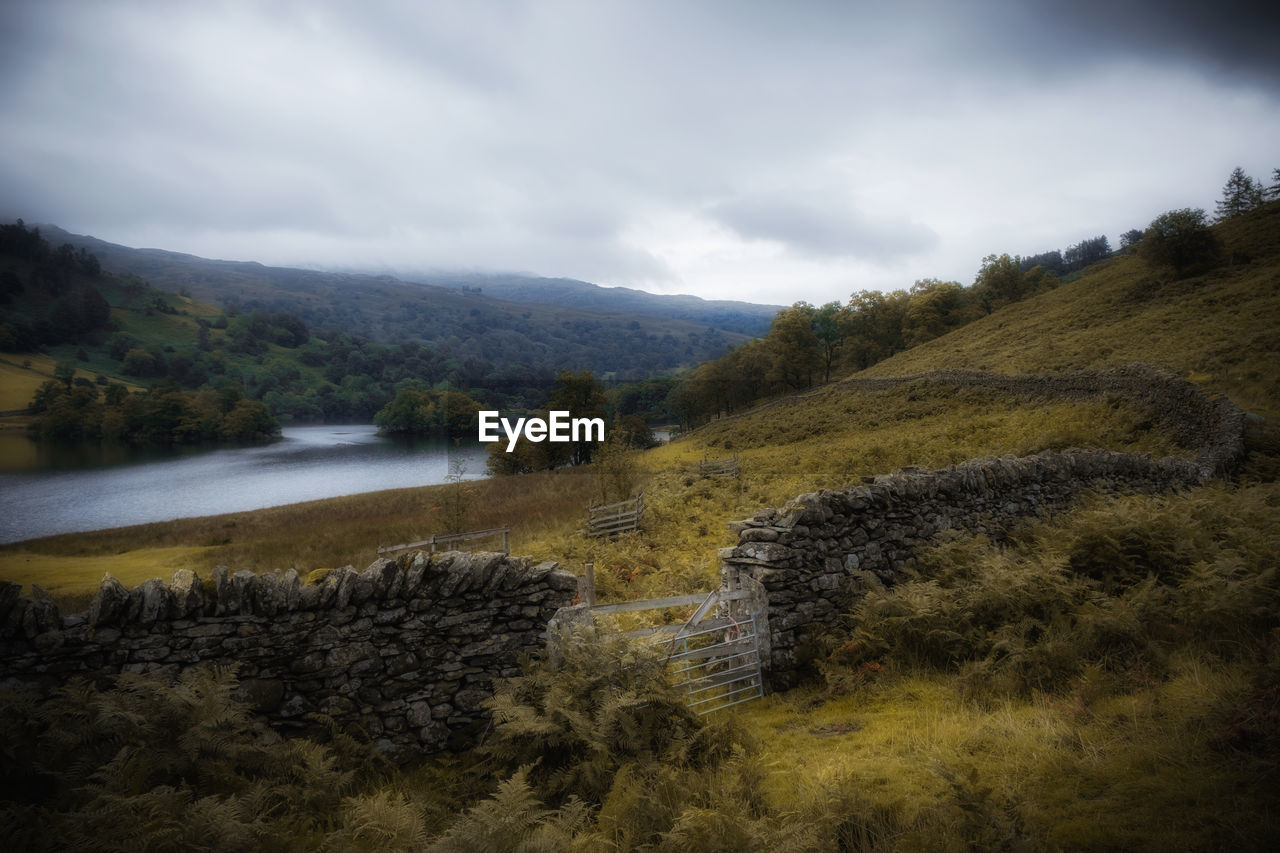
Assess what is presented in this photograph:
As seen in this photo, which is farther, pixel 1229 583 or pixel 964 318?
pixel 964 318

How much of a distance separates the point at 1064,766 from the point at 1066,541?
4.63 m

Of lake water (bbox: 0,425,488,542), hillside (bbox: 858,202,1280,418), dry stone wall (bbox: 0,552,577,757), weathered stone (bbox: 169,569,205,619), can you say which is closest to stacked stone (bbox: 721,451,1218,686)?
dry stone wall (bbox: 0,552,577,757)

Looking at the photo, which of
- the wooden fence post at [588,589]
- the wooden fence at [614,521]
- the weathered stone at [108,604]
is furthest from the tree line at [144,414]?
the wooden fence post at [588,589]

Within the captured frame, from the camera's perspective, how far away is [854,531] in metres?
6.63

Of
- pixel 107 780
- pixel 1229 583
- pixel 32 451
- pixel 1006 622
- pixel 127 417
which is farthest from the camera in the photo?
pixel 127 417

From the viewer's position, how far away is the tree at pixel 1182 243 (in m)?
34.3

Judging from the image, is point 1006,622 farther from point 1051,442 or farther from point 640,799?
point 1051,442

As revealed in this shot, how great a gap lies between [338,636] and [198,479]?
133ft

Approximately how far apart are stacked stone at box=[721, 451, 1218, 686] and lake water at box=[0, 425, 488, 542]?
13776 mm

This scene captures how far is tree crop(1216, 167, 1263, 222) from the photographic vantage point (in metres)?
46.4

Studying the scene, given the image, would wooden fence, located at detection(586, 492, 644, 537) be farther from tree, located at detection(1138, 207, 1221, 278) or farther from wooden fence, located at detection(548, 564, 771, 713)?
tree, located at detection(1138, 207, 1221, 278)

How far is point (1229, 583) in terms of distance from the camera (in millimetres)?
4535

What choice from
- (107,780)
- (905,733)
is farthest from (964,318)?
(107,780)

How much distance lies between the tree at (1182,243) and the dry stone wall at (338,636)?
5012cm
